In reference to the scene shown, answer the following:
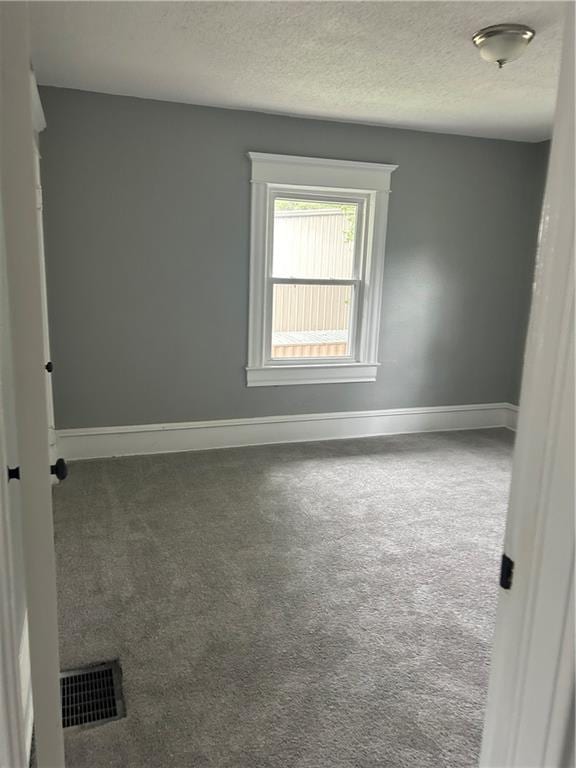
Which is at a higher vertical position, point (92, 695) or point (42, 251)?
point (42, 251)

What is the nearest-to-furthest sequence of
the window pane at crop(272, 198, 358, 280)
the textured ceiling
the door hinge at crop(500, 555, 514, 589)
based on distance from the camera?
the door hinge at crop(500, 555, 514, 589), the textured ceiling, the window pane at crop(272, 198, 358, 280)

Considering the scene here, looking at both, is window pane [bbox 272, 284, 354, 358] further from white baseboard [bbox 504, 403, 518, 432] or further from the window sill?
white baseboard [bbox 504, 403, 518, 432]

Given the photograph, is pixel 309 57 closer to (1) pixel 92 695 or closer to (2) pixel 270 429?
(2) pixel 270 429

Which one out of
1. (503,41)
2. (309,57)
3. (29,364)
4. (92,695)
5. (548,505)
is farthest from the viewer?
(309,57)

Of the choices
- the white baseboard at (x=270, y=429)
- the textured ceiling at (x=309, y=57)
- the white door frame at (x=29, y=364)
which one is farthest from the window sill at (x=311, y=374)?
the white door frame at (x=29, y=364)

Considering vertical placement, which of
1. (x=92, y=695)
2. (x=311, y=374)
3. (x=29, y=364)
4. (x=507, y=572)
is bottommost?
(x=92, y=695)

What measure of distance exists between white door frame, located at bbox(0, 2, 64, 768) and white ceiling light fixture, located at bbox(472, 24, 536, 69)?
230cm

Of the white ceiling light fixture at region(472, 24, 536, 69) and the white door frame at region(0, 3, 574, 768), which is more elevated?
the white ceiling light fixture at region(472, 24, 536, 69)

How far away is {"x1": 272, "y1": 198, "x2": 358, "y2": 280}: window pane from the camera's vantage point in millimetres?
4344

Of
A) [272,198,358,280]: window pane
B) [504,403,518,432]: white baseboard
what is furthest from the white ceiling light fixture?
[504,403,518,432]: white baseboard

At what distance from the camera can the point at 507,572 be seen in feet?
2.96

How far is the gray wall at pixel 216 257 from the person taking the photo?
378 cm

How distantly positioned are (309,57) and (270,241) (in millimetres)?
1491

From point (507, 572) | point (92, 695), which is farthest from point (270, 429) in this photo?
point (507, 572)
